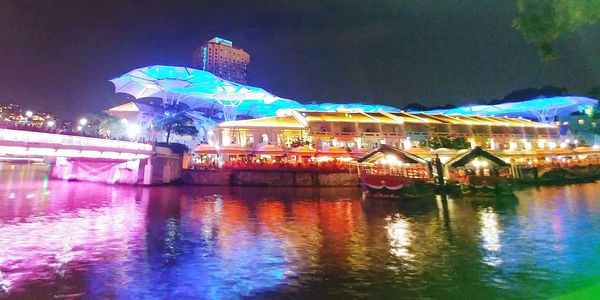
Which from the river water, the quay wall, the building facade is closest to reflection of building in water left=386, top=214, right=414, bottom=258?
the river water

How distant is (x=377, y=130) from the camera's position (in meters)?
58.0

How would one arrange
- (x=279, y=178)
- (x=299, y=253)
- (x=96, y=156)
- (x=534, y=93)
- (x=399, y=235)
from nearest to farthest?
(x=299, y=253) < (x=399, y=235) < (x=96, y=156) < (x=279, y=178) < (x=534, y=93)

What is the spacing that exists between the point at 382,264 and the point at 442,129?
186 ft

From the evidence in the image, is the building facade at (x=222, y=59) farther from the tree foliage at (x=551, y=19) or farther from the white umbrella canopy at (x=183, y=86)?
the tree foliage at (x=551, y=19)

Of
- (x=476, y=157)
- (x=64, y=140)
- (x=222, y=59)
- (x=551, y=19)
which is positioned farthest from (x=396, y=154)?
(x=222, y=59)

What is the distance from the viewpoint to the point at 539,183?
44.8 metres

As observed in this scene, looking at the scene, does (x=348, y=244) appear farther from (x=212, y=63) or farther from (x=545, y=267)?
(x=212, y=63)

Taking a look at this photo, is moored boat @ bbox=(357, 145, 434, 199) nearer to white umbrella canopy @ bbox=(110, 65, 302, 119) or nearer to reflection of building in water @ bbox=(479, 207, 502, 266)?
reflection of building in water @ bbox=(479, 207, 502, 266)

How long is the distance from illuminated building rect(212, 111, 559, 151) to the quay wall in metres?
6.78

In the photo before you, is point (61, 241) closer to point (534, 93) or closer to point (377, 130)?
point (377, 130)

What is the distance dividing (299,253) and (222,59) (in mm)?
162854

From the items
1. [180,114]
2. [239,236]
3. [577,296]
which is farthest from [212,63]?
[577,296]

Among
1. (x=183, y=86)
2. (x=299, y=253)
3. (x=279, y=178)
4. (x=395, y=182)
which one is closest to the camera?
(x=299, y=253)

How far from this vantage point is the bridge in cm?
2539
